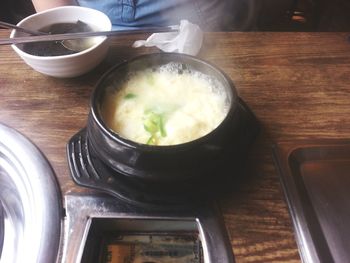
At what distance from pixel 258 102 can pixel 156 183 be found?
60cm

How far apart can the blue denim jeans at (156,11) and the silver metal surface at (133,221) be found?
1.17 meters

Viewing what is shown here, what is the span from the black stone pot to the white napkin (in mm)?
546

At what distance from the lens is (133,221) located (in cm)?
102

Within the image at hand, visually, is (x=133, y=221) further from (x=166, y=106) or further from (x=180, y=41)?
(x=180, y=41)

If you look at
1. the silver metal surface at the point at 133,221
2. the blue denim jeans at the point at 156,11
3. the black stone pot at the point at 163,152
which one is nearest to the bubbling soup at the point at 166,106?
the black stone pot at the point at 163,152

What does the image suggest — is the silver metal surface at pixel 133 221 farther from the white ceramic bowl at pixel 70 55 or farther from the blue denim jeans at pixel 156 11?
the blue denim jeans at pixel 156 11

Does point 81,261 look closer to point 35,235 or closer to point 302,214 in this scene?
point 35,235

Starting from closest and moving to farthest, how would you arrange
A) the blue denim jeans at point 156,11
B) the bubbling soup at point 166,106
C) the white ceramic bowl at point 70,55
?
the bubbling soup at point 166,106, the white ceramic bowl at point 70,55, the blue denim jeans at point 156,11

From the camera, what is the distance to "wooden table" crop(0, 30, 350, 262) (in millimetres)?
1006

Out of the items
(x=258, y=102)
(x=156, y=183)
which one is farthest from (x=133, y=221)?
(x=258, y=102)

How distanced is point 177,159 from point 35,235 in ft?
1.50

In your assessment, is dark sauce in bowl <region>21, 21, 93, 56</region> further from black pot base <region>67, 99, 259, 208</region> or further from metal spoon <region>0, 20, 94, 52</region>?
black pot base <region>67, 99, 259, 208</region>

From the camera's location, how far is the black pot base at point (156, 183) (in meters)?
0.98

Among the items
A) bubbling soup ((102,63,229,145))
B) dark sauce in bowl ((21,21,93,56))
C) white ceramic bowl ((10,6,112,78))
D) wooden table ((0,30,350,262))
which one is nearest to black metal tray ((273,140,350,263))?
wooden table ((0,30,350,262))
